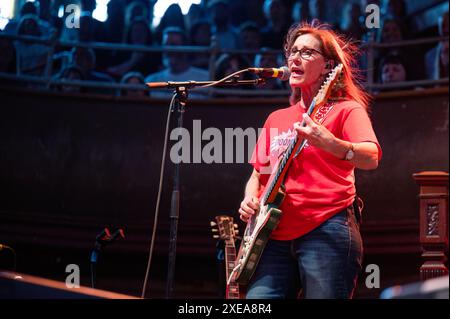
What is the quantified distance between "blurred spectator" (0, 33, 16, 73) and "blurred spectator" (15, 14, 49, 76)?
0.08 meters

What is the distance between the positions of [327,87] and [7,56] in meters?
5.49

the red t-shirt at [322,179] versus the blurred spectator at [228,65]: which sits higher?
the blurred spectator at [228,65]

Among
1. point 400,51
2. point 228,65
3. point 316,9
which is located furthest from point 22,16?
point 400,51

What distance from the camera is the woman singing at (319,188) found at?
3.00 metres

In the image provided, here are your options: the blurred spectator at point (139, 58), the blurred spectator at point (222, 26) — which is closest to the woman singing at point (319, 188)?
the blurred spectator at point (139, 58)

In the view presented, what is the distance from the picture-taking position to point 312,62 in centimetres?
329

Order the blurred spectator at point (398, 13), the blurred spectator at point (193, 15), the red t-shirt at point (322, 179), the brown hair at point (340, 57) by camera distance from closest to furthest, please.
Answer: the red t-shirt at point (322, 179), the brown hair at point (340, 57), the blurred spectator at point (398, 13), the blurred spectator at point (193, 15)

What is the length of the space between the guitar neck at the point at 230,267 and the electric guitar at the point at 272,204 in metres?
0.78

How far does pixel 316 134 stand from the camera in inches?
115

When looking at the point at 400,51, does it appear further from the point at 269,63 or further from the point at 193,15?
the point at 193,15

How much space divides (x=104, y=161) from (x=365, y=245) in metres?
2.66

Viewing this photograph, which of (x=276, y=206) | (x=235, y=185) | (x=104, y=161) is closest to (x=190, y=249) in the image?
(x=235, y=185)

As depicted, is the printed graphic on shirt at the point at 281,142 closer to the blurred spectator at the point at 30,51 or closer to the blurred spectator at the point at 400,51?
the blurred spectator at the point at 400,51

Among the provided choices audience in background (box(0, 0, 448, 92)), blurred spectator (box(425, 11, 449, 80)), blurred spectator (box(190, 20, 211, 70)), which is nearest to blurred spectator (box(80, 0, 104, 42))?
audience in background (box(0, 0, 448, 92))
